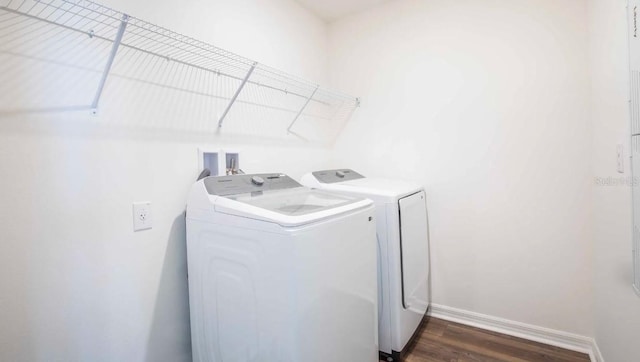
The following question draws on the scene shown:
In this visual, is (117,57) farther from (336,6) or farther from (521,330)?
(521,330)

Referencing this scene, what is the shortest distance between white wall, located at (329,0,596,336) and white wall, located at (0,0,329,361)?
1462mm

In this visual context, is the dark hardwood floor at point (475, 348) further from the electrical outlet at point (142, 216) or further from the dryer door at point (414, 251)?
the electrical outlet at point (142, 216)

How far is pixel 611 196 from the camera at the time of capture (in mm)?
1443

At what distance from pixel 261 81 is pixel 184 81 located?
2.07 ft

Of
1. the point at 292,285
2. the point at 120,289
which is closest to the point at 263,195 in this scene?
the point at 292,285

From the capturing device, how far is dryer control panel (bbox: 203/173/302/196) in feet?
4.61

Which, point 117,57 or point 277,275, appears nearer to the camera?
point 277,275

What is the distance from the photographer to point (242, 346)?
119cm

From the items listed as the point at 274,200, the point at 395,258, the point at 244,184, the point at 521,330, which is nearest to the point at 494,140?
the point at 395,258

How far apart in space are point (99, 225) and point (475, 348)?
2321mm

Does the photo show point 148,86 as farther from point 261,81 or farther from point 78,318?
point 78,318

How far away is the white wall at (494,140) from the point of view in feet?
6.17

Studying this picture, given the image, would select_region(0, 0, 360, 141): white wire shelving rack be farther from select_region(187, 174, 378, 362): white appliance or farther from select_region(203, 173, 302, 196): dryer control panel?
select_region(187, 174, 378, 362): white appliance

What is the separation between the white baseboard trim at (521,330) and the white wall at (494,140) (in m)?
0.05
